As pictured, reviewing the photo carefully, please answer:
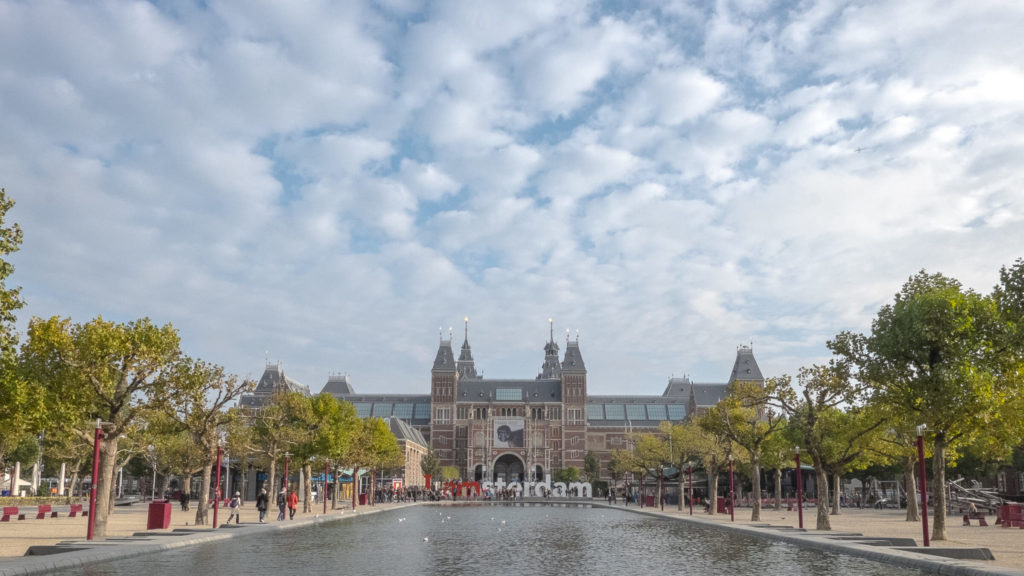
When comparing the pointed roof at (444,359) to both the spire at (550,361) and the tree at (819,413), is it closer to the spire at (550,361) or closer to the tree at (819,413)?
the spire at (550,361)

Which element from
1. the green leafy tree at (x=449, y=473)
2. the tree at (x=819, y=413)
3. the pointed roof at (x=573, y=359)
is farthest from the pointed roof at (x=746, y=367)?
the tree at (x=819, y=413)

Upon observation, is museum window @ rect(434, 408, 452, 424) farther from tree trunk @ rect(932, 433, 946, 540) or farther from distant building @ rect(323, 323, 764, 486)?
tree trunk @ rect(932, 433, 946, 540)

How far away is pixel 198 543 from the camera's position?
2753cm

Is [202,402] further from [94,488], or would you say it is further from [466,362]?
[466,362]

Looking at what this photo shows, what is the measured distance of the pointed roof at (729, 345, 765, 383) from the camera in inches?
5569

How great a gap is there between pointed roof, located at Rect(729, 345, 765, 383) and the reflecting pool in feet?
363

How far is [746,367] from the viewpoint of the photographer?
14275 cm

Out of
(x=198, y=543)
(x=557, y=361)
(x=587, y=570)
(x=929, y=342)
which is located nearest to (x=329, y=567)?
(x=587, y=570)

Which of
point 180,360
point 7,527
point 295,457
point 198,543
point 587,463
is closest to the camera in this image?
point 198,543

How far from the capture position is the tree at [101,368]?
1125 inches

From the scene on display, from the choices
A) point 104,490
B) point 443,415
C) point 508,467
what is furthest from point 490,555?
point 443,415

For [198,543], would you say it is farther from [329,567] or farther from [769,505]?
[769,505]

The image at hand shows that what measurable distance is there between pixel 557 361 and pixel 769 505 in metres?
99.4

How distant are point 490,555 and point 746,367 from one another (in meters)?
126
